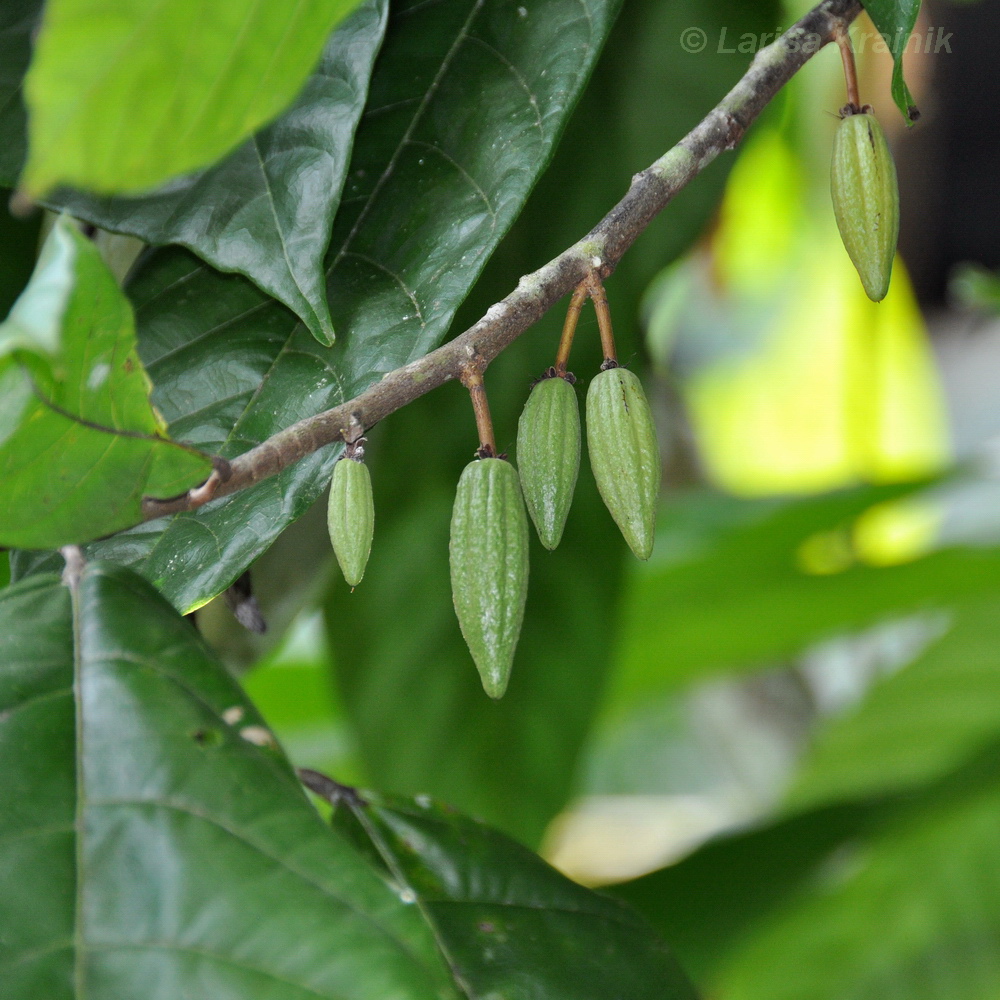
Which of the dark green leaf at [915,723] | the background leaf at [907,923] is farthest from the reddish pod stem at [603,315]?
the dark green leaf at [915,723]

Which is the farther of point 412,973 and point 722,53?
point 722,53

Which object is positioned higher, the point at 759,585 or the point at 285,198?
the point at 285,198

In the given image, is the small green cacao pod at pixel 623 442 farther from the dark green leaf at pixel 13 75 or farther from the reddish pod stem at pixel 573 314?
the dark green leaf at pixel 13 75

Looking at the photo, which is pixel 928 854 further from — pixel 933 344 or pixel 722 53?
pixel 933 344

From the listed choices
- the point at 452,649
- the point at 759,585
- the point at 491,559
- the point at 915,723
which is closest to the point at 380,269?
the point at 491,559

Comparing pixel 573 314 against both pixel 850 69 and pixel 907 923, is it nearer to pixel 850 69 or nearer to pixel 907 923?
pixel 850 69

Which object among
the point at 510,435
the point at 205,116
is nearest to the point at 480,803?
the point at 510,435
